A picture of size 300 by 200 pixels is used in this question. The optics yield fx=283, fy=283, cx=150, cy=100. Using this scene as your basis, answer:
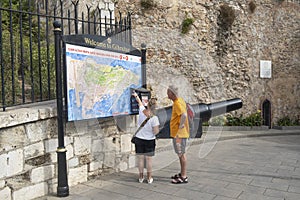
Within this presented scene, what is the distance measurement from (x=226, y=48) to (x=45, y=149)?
362 inches

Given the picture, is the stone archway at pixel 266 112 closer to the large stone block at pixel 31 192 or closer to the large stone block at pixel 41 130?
the large stone block at pixel 41 130

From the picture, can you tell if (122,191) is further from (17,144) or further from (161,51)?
(161,51)

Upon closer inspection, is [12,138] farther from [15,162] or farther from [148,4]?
[148,4]

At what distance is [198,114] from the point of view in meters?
4.99

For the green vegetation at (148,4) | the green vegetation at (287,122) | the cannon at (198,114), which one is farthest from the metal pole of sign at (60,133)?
the green vegetation at (287,122)

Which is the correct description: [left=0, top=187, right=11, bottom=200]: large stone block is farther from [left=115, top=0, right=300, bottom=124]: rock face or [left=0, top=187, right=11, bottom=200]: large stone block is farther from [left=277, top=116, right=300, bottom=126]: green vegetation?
[left=277, top=116, right=300, bottom=126]: green vegetation

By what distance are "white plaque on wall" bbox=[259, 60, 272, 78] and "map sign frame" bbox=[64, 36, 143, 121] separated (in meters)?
8.32

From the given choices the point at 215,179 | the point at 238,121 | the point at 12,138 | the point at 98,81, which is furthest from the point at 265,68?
the point at 12,138

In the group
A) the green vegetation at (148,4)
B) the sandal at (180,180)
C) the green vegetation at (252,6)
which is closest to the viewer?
the sandal at (180,180)

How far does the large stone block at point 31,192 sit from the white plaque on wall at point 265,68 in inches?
401

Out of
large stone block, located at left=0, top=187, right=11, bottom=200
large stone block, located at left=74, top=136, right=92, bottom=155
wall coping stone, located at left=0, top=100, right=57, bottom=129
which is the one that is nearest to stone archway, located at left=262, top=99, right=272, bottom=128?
large stone block, located at left=74, top=136, right=92, bottom=155

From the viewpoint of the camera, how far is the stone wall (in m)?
2.99

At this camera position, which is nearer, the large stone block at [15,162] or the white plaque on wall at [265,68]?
the large stone block at [15,162]

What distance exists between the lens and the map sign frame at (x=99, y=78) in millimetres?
3504
